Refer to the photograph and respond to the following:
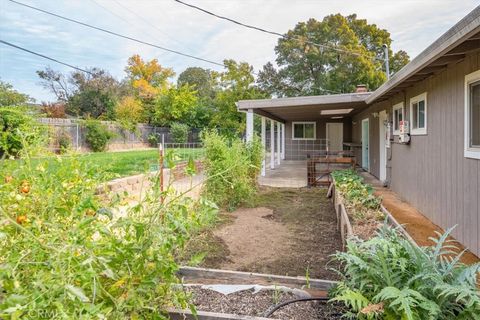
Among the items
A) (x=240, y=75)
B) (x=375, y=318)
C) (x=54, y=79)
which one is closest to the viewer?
(x=375, y=318)

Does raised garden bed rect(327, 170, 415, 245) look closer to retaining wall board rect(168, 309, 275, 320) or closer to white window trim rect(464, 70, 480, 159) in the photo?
white window trim rect(464, 70, 480, 159)

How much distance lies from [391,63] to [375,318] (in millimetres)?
30573

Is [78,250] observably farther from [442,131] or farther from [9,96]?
[9,96]

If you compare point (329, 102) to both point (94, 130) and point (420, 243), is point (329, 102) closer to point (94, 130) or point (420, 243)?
point (420, 243)

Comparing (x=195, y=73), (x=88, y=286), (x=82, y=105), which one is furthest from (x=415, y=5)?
(x=195, y=73)

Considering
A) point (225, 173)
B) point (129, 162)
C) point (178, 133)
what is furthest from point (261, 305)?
point (178, 133)

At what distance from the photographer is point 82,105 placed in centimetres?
2931

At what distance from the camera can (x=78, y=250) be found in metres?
1.54

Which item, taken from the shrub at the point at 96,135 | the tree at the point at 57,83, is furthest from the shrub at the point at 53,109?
the tree at the point at 57,83

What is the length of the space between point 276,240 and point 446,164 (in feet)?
8.03

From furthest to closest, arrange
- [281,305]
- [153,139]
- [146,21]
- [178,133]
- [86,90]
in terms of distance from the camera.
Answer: [86,90] → [178,133] → [153,139] → [146,21] → [281,305]

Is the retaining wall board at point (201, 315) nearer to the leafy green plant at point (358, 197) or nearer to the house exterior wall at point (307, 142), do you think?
the leafy green plant at point (358, 197)

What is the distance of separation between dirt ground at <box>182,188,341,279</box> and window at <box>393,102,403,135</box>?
87.5 inches

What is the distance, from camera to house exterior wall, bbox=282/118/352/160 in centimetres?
1795
